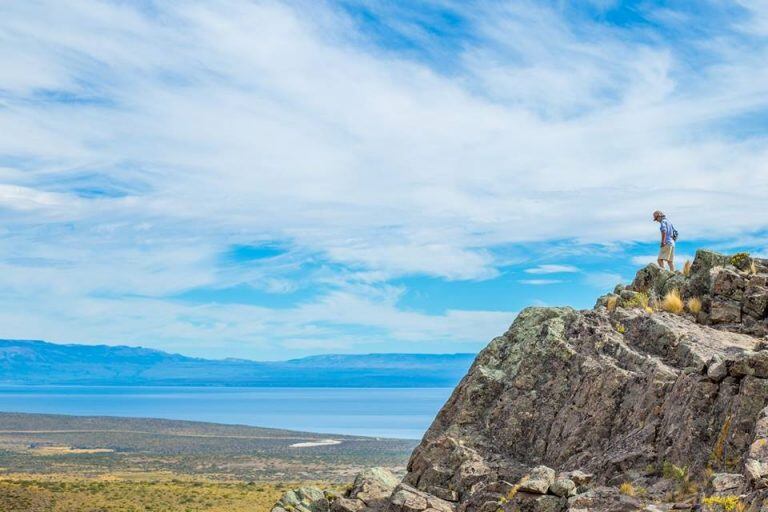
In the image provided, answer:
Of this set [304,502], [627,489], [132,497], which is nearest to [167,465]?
[132,497]

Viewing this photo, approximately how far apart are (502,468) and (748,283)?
34.5 feet

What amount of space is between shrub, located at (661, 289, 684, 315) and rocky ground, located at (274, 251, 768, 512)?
0.22 feet

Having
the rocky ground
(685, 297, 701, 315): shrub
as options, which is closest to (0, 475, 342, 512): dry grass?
the rocky ground

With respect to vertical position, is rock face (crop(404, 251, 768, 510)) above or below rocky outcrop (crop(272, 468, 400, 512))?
above

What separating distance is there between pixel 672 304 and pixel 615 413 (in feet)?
20.8

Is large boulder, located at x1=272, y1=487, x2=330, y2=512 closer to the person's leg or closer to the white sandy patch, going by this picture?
the person's leg

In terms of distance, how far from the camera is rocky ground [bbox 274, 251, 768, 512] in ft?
63.8

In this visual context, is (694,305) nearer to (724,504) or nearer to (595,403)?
(595,403)

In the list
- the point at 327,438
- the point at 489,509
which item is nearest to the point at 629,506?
the point at 489,509

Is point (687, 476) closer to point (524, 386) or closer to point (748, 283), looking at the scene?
point (524, 386)

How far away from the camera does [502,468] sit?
24.4m

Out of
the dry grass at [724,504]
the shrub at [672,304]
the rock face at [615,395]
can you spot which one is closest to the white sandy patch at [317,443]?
the rock face at [615,395]

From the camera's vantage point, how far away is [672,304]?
28219 millimetres

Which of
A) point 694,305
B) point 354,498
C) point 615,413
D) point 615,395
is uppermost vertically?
point 694,305
